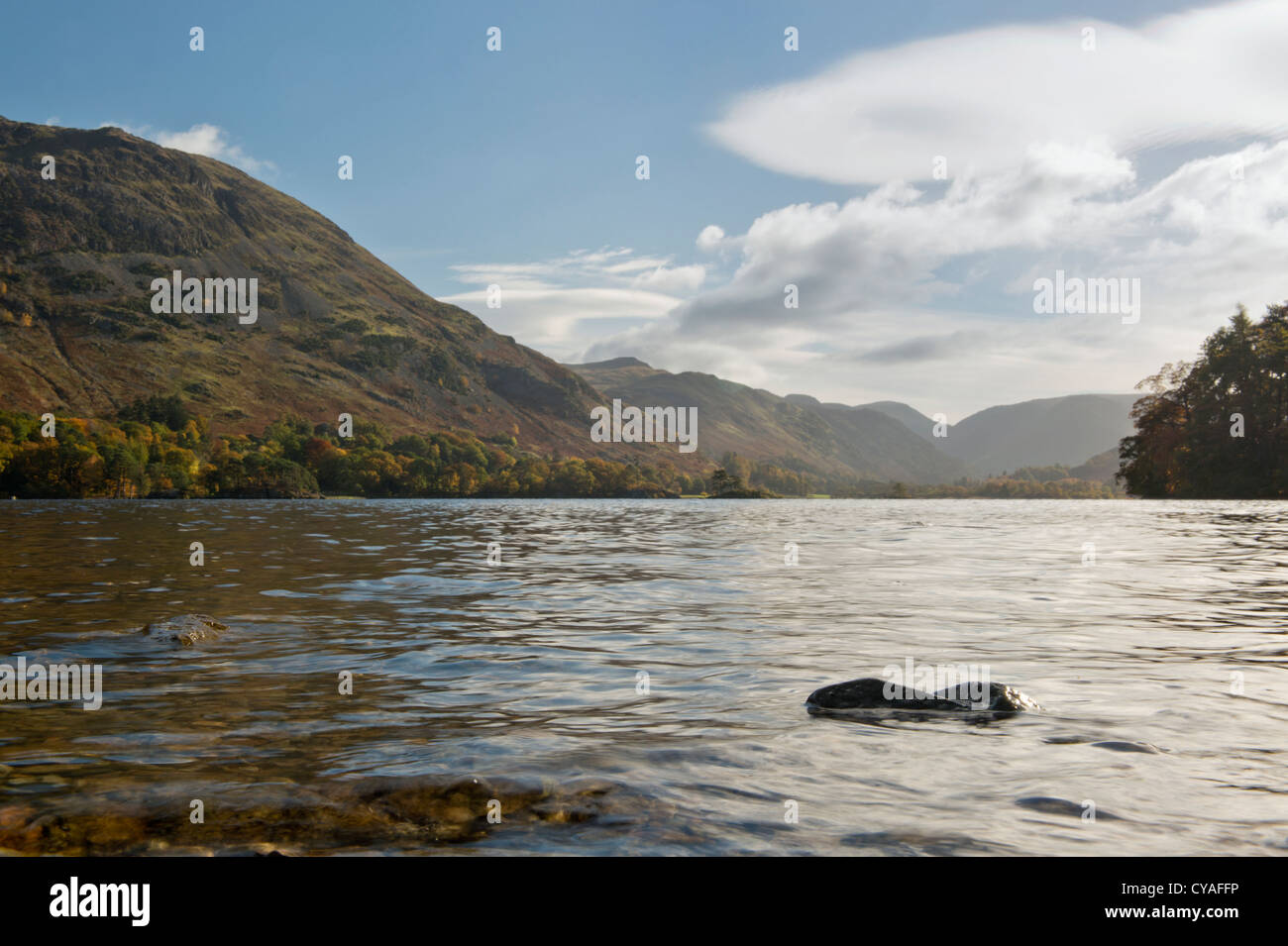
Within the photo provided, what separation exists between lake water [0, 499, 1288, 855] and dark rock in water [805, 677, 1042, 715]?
0.53m

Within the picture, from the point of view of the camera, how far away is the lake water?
8.22 m

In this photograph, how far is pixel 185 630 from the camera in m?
18.8

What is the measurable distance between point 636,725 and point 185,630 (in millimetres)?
12037

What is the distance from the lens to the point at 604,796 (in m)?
9.17

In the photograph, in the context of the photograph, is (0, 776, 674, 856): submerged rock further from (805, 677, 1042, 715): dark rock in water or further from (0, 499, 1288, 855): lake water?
(805, 677, 1042, 715): dark rock in water

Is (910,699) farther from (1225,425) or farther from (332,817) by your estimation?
(1225,425)

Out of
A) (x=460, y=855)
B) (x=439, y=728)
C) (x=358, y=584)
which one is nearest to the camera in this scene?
(x=460, y=855)

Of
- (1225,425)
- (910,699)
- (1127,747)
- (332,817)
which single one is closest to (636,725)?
(910,699)

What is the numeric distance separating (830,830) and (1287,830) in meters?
4.35

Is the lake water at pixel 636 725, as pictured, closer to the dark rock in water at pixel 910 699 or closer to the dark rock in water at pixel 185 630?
the dark rock in water at pixel 185 630

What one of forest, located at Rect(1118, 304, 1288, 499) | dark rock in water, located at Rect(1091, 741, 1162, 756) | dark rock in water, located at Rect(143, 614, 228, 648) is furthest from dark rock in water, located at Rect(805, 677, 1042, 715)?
forest, located at Rect(1118, 304, 1288, 499)
